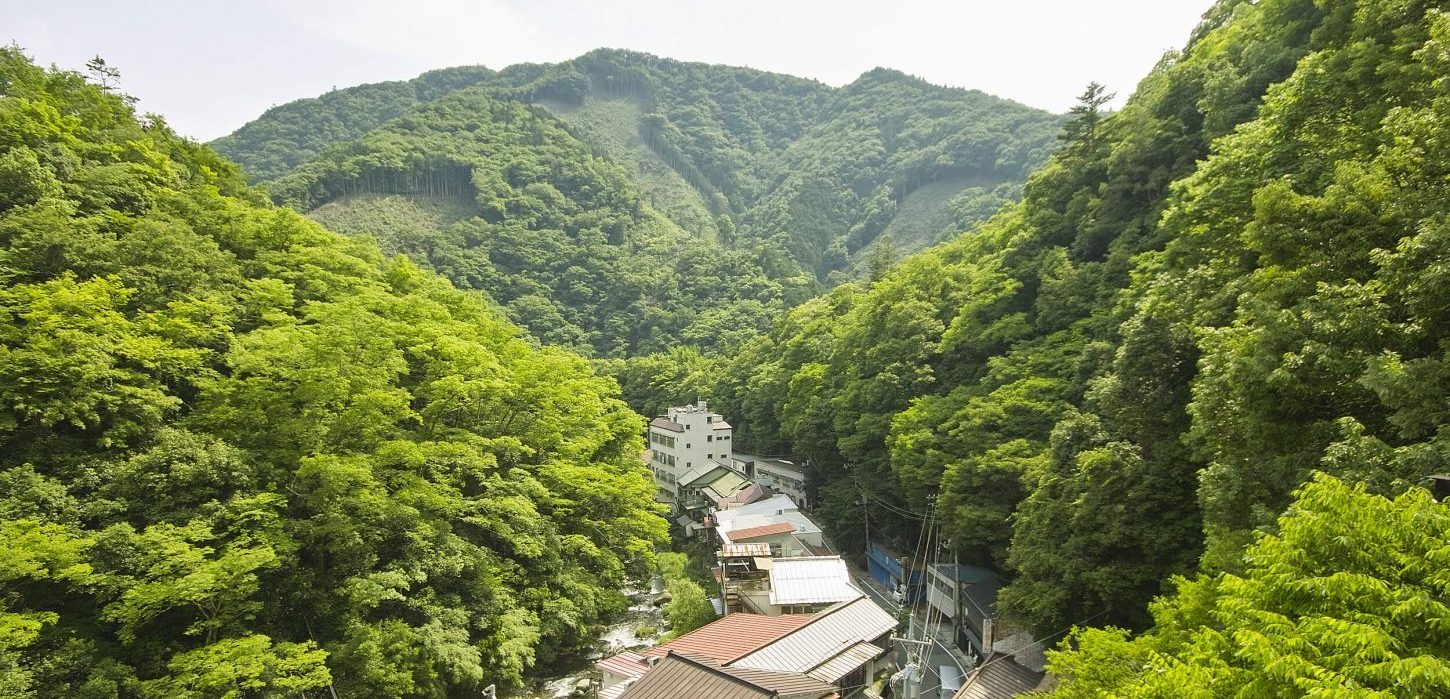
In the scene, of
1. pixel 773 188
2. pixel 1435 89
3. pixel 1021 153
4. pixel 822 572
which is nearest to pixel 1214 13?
pixel 1435 89

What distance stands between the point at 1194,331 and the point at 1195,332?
0.35 feet

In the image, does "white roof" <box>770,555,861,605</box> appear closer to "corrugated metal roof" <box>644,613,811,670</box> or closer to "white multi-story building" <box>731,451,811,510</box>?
"corrugated metal roof" <box>644,613,811,670</box>

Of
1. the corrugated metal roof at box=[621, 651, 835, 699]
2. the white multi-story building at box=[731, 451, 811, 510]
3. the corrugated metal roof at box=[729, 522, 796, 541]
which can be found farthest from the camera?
the white multi-story building at box=[731, 451, 811, 510]

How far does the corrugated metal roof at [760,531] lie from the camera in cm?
3042

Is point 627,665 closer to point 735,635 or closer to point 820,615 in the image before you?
point 735,635

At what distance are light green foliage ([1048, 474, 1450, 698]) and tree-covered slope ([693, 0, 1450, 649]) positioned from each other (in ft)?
7.72

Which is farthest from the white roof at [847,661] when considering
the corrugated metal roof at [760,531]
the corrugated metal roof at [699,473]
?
the corrugated metal roof at [699,473]

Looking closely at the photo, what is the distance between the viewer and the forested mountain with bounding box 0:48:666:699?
13648 mm

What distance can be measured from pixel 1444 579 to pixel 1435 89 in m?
11.0

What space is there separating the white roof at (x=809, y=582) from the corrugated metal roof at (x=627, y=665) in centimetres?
515

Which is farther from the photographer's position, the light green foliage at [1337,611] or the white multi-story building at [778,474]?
the white multi-story building at [778,474]

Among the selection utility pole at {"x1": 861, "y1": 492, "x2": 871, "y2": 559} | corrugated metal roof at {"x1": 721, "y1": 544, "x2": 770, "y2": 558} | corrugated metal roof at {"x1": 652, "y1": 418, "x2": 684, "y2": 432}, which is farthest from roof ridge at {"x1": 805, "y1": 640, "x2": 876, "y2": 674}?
corrugated metal roof at {"x1": 652, "y1": 418, "x2": 684, "y2": 432}

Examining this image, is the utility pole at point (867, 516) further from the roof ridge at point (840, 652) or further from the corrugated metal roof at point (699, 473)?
the roof ridge at point (840, 652)

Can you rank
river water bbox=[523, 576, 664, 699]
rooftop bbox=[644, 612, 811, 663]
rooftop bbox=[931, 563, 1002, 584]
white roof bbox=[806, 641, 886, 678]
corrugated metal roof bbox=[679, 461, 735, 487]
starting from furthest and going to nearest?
corrugated metal roof bbox=[679, 461, 735, 487], rooftop bbox=[931, 563, 1002, 584], river water bbox=[523, 576, 664, 699], rooftop bbox=[644, 612, 811, 663], white roof bbox=[806, 641, 886, 678]
